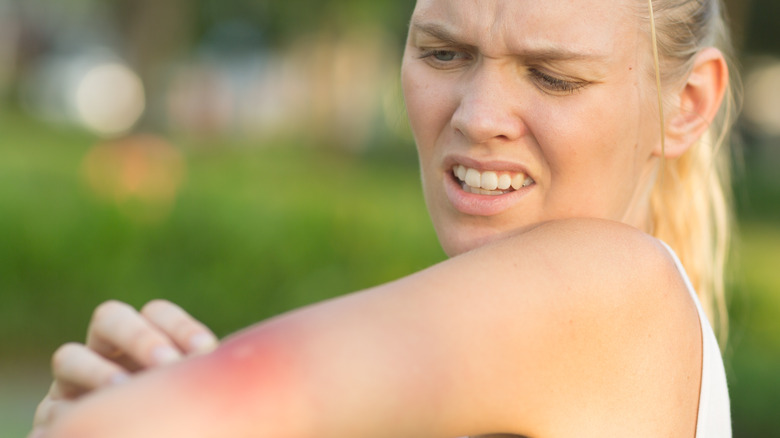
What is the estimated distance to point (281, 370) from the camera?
1.21m

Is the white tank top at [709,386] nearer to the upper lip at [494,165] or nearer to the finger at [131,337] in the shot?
the upper lip at [494,165]

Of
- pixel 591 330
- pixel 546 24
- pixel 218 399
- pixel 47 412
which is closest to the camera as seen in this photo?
pixel 218 399

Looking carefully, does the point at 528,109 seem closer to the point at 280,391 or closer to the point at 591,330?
the point at 591,330

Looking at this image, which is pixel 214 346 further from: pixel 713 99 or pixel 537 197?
pixel 713 99

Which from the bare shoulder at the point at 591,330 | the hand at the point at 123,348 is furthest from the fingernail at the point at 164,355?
the bare shoulder at the point at 591,330

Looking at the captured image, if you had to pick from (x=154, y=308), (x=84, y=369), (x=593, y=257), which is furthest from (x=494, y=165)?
(x=84, y=369)

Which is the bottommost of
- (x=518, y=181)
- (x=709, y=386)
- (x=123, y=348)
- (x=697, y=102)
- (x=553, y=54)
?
(x=709, y=386)

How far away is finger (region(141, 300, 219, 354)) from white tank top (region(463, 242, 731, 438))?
0.81 m

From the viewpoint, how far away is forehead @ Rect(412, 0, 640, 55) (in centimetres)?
168

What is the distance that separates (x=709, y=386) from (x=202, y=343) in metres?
0.92

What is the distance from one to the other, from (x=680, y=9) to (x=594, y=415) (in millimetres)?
883

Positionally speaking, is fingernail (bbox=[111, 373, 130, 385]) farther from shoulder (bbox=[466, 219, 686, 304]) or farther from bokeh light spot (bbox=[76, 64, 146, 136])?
bokeh light spot (bbox=[76, 64, 146, 136])

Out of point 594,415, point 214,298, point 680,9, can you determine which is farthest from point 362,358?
point 214,298

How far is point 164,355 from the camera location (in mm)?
1260
